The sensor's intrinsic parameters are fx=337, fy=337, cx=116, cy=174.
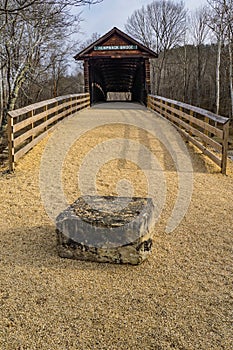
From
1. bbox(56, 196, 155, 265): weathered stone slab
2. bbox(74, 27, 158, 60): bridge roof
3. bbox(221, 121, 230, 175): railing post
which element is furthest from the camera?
bbox(74, 27, 158, 60): bridge roof

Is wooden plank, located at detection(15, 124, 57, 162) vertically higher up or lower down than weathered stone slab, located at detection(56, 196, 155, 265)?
higher up

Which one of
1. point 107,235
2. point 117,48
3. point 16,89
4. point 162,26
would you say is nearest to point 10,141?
point 107,235

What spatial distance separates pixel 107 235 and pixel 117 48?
1584 cm

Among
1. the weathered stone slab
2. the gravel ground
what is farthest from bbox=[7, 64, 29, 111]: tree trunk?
the weathered stone slab

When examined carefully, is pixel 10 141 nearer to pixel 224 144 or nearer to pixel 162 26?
pixel 224 144

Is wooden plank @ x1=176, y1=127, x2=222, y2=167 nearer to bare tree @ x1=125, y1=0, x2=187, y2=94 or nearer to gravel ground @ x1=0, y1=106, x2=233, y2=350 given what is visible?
gravel ground @ x1=0, y1=106, x2=233, y2=350

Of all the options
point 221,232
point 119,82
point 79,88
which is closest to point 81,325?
point 221,232

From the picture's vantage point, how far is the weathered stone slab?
10.0 feet

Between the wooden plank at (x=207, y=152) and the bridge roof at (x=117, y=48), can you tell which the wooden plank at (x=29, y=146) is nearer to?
the wooden plank at (x=207, y=152)

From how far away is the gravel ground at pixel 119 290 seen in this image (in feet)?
7.16

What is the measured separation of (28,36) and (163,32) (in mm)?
23601

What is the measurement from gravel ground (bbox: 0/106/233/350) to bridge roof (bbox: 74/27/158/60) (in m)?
14.1

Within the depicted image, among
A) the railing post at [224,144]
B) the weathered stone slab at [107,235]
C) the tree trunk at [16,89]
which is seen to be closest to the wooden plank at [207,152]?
the railing post at [224,144]

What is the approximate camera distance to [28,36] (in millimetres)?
13758
